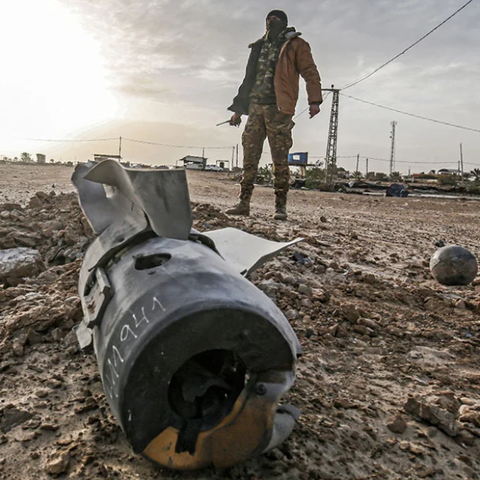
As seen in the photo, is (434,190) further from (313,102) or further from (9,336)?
(9,336)

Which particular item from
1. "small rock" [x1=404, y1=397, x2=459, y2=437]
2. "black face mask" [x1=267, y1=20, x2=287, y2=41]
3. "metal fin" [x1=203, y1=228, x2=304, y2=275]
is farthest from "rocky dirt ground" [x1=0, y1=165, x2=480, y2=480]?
"black face mask" [x1=267, y1=20, x2=287, y2=41]

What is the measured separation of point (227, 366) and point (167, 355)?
296 millimetres

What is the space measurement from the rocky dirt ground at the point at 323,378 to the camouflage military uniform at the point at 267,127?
1.77 m

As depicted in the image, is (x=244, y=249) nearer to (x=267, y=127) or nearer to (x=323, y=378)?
(x=323, y=378)

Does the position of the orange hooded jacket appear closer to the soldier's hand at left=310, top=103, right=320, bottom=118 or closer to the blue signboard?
the soldier's hand at left=310, top=103, right=320, bottom=118

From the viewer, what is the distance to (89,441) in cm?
144

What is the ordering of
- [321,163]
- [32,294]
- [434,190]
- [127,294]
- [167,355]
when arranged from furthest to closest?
[321,163] < [434,190] < [32,294] < [127,294] < [167,355]

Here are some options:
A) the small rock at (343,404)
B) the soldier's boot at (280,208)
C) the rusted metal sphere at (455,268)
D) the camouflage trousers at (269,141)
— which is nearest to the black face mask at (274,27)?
the camouflage trousers at (269,141)

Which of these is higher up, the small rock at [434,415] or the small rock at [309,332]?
the small rock at [309,332]

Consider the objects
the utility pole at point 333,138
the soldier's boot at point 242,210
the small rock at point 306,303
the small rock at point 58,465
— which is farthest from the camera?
the utility pole at point 333,138

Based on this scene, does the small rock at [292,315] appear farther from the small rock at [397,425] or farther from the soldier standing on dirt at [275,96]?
the soldier standing on dirt at [275,96]

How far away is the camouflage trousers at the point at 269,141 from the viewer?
526 centimetres

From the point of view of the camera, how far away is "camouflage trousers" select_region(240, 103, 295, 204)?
5.26 meters

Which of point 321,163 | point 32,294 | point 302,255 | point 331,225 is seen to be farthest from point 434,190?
point 32,294
